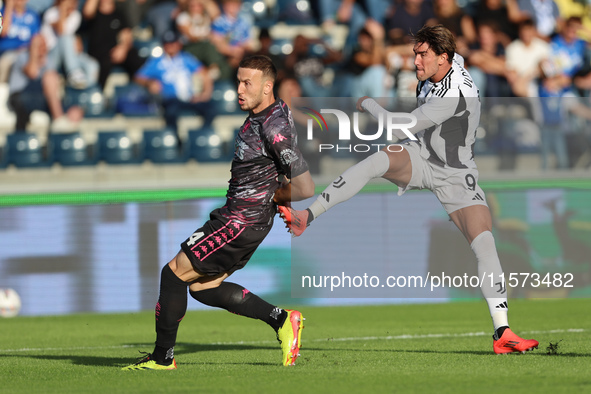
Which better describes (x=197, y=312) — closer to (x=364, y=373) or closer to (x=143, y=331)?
(x=143, y=331)

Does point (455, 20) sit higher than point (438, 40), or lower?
higher

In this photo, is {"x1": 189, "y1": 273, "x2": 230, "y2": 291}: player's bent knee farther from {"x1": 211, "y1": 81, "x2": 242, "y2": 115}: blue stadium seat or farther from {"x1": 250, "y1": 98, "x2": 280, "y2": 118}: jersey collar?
{"x1": 211, "y1": 81, "x2": 242, "y2": 115}: blue stadium seat

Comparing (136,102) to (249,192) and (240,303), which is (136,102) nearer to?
(240,303)

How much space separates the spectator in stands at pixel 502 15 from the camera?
50.6 ft

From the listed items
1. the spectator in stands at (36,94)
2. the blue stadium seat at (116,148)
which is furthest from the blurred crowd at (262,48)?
the blue stadium seat at (116,148)

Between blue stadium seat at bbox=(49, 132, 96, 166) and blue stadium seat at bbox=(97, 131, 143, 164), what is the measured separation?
22 cm

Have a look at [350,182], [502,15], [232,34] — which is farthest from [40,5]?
[350,182]

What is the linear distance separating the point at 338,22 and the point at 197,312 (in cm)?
680

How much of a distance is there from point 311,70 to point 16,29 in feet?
16.0

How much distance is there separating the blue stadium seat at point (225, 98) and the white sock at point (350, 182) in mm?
8166

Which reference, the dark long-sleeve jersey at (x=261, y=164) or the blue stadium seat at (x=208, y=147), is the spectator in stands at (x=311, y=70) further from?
the dark long-sleeve jersey at (x=261, y=164)

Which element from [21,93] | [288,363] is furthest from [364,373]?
[21,93]

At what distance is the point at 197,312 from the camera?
1136cm

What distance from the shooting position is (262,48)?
15.1m
